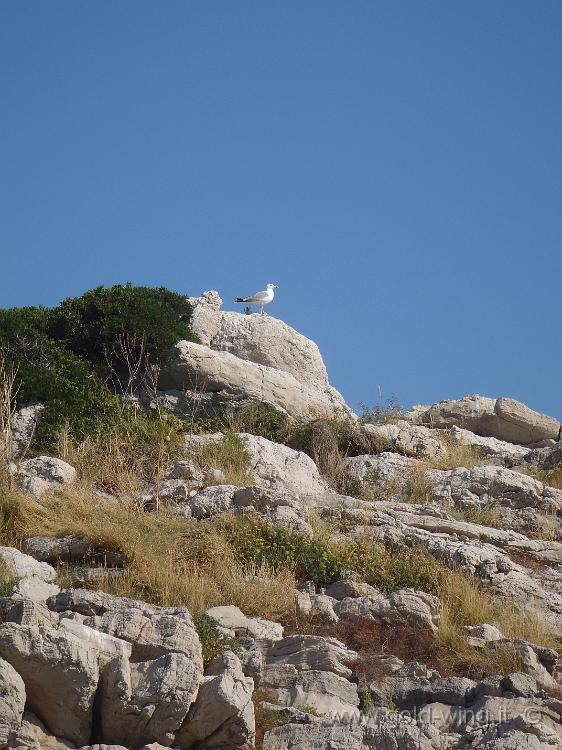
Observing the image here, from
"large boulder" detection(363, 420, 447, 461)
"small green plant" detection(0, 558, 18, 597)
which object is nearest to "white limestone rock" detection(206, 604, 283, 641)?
"small green plant" detection(0, 558, 18, 597)

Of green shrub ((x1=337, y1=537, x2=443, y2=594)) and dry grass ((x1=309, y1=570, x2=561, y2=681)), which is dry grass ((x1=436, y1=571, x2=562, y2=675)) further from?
green shrub ((x1=337, y1=537, x2=443, y2=594))

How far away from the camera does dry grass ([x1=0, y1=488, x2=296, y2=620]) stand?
1023 cm

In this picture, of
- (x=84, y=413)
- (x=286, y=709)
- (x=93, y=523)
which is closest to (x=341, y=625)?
(x=286, y=709)

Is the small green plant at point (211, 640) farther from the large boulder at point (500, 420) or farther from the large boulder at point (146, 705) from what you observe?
the large boulder at point (500, 420)

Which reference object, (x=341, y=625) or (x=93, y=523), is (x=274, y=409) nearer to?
(x=93, y=523)

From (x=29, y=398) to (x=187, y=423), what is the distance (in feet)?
7.68

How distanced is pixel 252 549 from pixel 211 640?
2.73 meters

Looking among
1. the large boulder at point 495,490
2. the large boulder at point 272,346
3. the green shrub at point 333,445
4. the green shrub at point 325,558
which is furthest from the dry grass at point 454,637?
the large boulder at point 272,346

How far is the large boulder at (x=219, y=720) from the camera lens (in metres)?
7.25

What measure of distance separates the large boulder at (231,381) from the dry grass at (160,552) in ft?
18.6

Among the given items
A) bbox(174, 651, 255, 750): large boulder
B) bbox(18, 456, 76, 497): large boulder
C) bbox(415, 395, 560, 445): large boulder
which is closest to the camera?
bbox(174, 651, 255, 750): large boulder

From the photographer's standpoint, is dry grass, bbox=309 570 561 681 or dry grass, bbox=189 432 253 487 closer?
dry grass, bbox=309 570 561 681

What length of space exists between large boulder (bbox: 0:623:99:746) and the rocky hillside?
0.01 meters

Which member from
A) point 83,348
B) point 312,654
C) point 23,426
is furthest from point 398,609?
point 83,348
